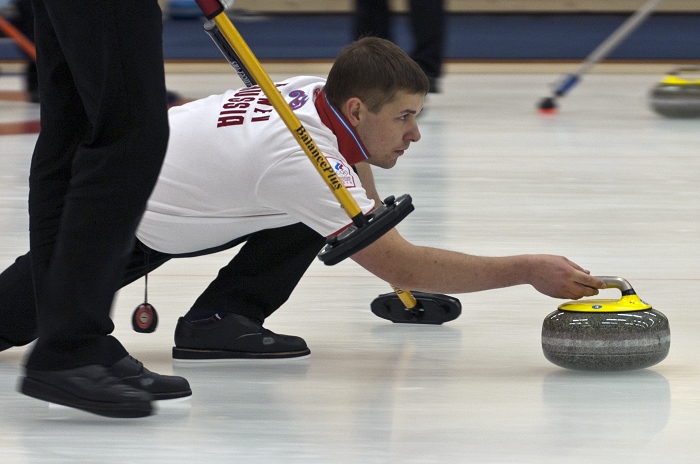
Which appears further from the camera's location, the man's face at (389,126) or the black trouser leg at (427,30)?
the black trouser leg at (427,30)

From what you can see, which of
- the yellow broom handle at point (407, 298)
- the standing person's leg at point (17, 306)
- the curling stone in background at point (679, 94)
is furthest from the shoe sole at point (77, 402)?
the curling stone in background at point (679, 94)

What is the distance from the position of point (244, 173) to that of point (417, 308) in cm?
55

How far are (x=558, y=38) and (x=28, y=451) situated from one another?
826cm

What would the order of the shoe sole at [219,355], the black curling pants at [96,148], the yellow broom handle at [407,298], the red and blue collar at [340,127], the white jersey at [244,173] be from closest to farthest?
the black curling pants at [96,148]
the white jersey at [244,173]
the red and blue collar at [340,127]
the shoe sole at [219,355]
the yellow broom handle at [407,298]

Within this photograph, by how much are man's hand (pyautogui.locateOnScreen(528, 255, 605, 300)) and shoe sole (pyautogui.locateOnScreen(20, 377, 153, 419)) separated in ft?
1.95

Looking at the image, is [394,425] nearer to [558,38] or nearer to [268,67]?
[268,67]

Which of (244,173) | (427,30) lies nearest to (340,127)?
(244,173)

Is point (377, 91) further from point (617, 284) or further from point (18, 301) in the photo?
point (18, 301)

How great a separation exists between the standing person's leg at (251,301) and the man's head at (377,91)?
0.24 metres

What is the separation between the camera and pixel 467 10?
36.1 feet

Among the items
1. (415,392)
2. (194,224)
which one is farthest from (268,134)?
(415,392)

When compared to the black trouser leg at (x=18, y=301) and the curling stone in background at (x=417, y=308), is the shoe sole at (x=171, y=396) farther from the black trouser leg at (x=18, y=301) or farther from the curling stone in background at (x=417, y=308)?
the curling stone in background at (x=417, y=308)

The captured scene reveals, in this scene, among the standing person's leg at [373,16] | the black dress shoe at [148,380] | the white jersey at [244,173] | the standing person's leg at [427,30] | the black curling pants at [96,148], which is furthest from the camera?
the standing person's leg at [373,16]

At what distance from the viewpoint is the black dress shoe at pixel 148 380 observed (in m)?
1.58
